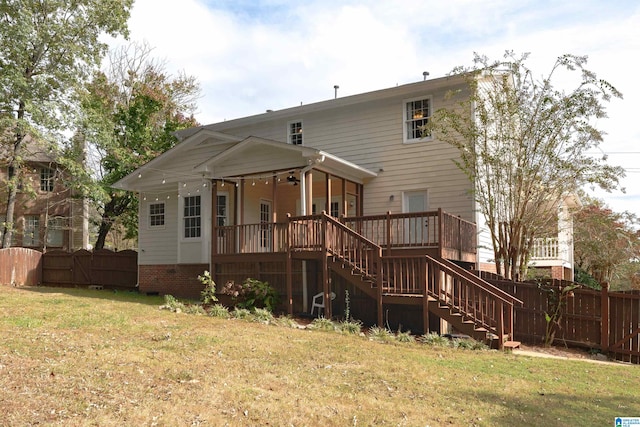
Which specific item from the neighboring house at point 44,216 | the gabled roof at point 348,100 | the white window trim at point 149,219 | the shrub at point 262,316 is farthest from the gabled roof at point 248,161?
the neighboring house at point 44,216

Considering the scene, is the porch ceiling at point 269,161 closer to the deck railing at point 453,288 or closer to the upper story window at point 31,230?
the deck railing at point 453,288

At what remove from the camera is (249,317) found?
12.8 meters

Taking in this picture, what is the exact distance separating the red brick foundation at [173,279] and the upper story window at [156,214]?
1.65 m

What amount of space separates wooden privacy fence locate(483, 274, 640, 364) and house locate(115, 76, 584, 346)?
1311mm

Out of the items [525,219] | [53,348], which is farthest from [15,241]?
[525,219]

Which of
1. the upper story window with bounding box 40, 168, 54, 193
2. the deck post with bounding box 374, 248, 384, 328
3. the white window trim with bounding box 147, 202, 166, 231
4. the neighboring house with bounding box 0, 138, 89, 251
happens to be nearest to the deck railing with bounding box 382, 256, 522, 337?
the deck post with bounding box 374, 248, 384, 328

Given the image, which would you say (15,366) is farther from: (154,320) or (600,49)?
(600,49)

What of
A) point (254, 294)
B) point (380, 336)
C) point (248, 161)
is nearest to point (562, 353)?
point (380, 336)

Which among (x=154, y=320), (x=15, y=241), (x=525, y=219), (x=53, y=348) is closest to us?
(x=53, y=348)

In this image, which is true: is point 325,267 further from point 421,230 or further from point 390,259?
point 421,230

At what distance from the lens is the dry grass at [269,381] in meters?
5.65

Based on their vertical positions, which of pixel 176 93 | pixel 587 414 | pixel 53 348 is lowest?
pixel 587 414

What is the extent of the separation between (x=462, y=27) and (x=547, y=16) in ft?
6.35

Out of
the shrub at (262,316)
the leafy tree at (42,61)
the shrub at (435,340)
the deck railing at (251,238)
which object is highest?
the leafy tree at (42,61)
